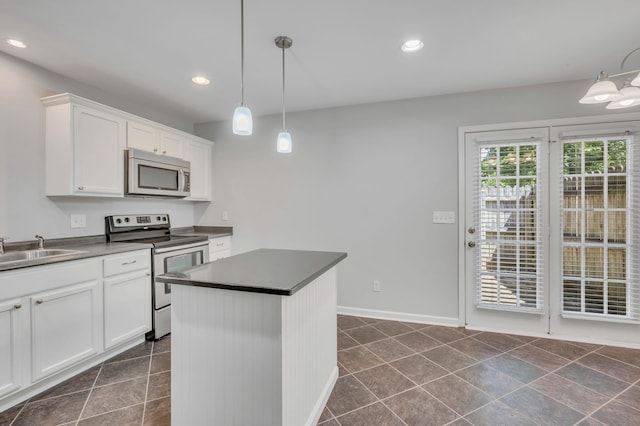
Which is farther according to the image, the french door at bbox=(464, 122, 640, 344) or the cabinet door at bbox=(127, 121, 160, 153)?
the cabinet door at bbox=(127, 121, 160, 153)

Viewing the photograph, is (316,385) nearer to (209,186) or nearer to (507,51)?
(507,51)

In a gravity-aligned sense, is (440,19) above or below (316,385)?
above

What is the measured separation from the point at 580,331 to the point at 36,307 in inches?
173

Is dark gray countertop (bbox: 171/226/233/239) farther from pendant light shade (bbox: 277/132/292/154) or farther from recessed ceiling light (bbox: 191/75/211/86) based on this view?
pendant light shade (bbox: 277/132/292/154)

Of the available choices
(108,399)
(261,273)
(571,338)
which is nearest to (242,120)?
(261,273)

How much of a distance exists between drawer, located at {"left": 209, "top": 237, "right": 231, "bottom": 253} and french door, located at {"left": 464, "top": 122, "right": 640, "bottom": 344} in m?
2.86

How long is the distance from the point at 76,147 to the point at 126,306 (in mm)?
1382

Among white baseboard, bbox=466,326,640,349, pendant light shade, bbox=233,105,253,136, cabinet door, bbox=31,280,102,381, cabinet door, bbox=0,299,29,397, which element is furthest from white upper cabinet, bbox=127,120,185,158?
white baseboard, bbox=466,326,640,349

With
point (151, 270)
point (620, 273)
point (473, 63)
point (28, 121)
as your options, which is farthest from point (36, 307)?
point (620, 273)

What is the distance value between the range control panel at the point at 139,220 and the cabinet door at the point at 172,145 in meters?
0.76

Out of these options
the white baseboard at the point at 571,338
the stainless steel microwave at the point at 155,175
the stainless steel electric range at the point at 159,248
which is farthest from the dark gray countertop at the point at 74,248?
the white baseboard at the point at 571,338

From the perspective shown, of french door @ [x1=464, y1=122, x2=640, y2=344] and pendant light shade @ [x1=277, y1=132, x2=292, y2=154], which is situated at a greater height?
pendant light shade @ [x1=277, y1=132, x2=292, y2=154]

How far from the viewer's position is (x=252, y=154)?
3914 mm

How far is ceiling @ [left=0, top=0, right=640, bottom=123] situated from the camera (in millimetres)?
1822
